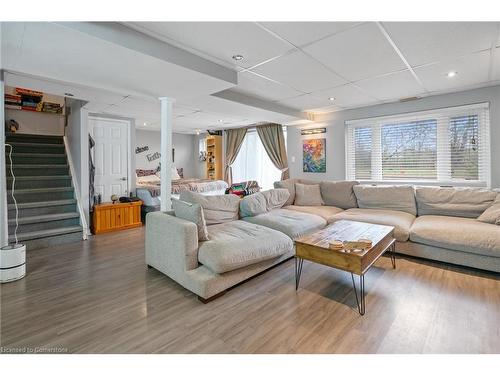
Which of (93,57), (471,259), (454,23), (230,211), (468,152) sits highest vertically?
(454,23)

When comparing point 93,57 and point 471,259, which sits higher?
point 93,57

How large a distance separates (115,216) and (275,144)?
13.0 feet

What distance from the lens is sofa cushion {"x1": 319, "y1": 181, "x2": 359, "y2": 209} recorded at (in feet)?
14.6

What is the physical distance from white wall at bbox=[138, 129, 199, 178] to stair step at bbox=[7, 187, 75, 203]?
10.4 feet

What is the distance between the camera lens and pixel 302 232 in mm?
3307

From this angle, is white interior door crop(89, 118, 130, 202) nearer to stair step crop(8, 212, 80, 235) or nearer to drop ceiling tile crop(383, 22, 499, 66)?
stair step crop(8, 212, 80, 235)

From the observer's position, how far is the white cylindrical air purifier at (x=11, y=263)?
255 cm

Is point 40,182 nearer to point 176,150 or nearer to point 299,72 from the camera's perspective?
point 176,150

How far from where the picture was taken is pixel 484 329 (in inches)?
70.4
